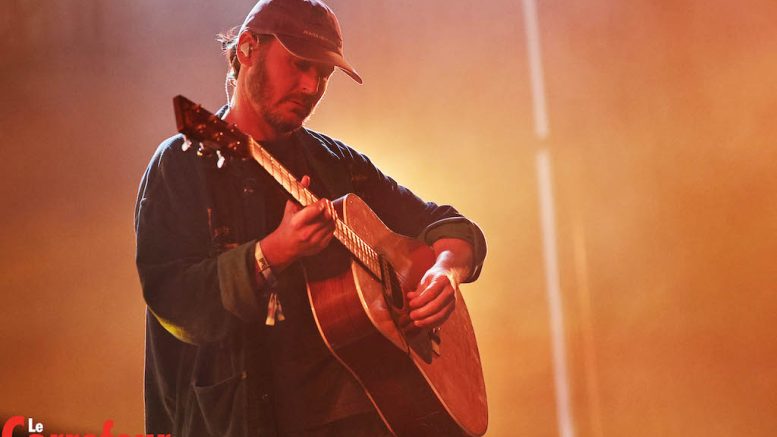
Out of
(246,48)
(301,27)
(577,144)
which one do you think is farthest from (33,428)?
(577,144)

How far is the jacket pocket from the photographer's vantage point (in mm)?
1869

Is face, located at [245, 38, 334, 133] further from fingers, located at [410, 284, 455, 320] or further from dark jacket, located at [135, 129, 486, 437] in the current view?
fingers, located at [410, 284, 455, 320]

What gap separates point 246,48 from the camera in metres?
2.23

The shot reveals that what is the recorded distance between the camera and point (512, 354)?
2.91m

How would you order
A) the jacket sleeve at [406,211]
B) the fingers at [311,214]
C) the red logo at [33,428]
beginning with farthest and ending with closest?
the jacket sleeve at [406,211]
the red logo at [33,428]
the fingers at [311,214]

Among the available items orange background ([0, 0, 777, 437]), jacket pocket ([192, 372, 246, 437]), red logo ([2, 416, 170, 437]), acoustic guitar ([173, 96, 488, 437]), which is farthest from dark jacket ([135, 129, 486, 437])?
orange background ([0, 0, 777, 437])

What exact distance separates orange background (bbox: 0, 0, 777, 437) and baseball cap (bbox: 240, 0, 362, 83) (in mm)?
398

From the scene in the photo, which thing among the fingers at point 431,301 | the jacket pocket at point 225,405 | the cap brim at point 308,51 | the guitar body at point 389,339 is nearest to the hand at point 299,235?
the guitar body at point 389,339

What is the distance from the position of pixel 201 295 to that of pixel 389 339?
42 cm

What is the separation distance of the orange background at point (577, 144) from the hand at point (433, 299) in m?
→ 0.61

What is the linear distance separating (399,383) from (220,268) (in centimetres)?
49

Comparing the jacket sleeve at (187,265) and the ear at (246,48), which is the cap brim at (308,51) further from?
the jacket sleeve at (187,265)

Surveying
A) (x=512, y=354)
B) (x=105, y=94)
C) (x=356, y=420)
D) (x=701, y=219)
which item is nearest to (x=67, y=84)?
(x=105, y=94)

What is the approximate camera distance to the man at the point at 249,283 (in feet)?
6.05
